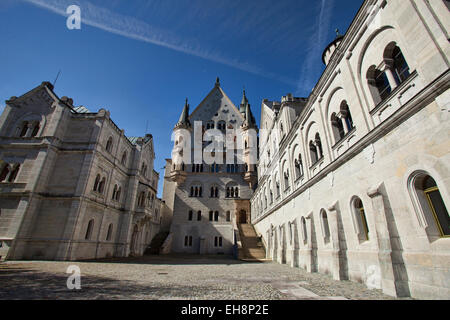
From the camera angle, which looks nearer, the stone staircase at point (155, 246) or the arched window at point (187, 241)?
the stone staircase at point (155, 246)

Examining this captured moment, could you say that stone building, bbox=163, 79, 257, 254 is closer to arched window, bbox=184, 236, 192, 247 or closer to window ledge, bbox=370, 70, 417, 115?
arched window, bbox=184, 236, 192, 247

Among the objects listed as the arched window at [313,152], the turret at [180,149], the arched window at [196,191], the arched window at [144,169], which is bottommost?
the arched window at [313,152]

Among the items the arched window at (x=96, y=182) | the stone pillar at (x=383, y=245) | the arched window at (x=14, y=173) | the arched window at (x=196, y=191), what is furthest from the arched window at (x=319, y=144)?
the arched window at (x=14, y=173)

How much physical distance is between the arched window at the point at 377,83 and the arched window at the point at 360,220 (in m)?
4.30

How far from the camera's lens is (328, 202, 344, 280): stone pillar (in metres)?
8.70

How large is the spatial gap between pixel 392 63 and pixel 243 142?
3064cm

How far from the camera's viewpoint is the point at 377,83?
323 inches

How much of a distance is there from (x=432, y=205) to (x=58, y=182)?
2582cm

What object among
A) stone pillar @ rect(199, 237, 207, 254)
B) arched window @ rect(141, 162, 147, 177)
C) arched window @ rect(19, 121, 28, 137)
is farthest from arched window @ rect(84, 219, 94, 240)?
stone pillar @ rect(199, 237, 207, 254)

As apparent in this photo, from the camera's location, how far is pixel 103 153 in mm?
22000

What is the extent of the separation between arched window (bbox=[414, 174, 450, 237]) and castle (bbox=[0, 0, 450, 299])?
31mm

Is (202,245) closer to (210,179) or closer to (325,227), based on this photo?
(210,179)

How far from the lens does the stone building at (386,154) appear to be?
5281 millimetres

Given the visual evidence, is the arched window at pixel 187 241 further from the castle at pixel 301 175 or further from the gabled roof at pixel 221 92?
the gabled roof at pixel 221 92
